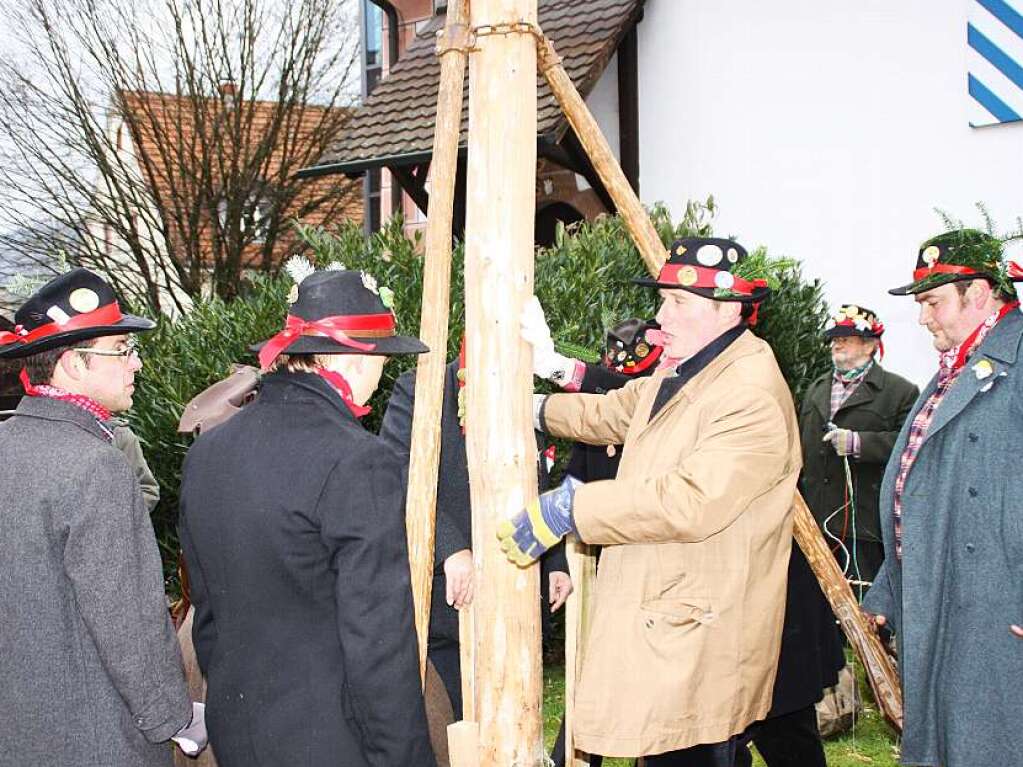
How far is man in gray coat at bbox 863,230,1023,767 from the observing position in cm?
357

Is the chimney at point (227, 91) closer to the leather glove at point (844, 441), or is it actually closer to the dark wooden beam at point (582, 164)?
the dark wooden beam at point (582, 164)

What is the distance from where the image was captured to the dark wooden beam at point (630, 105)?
11.3m

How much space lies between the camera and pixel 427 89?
11867mm

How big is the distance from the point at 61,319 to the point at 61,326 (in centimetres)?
2

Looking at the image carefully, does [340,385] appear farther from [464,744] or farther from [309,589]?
[464,744]

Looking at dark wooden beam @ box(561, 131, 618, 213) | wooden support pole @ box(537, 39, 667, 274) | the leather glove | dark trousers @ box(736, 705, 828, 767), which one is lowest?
dark trousers @ box(736, 705, 828, 767)

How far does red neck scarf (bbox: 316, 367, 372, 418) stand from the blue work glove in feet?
2.23

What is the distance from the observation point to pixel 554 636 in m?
7.14

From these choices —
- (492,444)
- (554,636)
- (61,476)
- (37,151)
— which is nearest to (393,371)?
(554,636)

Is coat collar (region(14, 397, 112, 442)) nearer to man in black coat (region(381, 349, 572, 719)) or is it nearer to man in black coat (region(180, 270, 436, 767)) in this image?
man in black coat (region(180, 270, 436, 767))

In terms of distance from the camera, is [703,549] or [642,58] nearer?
[703,549]

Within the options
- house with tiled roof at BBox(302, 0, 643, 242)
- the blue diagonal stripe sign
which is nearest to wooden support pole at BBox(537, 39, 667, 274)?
the blue diagonal stripe sign

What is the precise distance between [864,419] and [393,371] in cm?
275

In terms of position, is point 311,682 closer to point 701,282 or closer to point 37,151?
point 701,282
